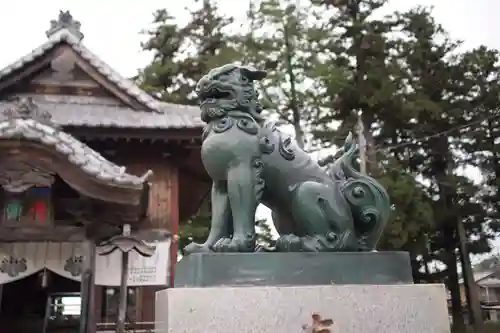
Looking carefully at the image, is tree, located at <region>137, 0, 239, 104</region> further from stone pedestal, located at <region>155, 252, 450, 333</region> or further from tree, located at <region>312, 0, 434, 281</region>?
stone pedestal, located at <region>155, 252, 450, 333</region>

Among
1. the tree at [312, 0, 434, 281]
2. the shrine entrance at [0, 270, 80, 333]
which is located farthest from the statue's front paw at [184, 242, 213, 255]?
the tree at [312, 0, 434, 281]

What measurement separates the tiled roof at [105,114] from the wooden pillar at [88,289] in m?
2.37

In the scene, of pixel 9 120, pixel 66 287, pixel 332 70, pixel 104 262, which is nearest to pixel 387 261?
pixel 9 120

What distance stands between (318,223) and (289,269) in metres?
0.37

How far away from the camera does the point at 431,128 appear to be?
20656 mm

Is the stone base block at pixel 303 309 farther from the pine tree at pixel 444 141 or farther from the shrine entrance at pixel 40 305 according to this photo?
the pine tree at pixel 444 141

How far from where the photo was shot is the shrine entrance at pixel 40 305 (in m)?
9.95

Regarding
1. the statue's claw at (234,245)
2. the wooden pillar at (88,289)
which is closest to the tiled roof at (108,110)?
the wooden pillar at (88,289)

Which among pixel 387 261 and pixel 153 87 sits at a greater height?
pixel 153 87

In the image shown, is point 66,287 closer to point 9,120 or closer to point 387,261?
point 9,120

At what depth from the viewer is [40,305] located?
10.9 metres

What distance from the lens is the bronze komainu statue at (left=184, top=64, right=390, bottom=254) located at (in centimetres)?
282

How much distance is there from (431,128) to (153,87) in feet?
37.4

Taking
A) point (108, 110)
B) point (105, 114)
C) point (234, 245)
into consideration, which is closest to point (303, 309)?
point (234, 245)
